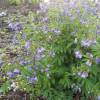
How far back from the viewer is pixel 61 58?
3527mm

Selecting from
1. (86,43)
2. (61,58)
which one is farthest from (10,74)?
(86,43)

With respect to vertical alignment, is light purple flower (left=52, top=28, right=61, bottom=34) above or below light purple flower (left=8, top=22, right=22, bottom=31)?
above

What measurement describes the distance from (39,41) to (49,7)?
485 millimetres

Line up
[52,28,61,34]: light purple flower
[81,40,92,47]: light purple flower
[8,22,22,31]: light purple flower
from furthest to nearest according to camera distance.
A: [8,22,22,31]: light purple flower < [52,28,61,34]: light purple flower < [81,40,92,47]: light purple flower

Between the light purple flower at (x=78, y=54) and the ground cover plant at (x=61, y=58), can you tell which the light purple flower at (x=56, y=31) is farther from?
the light purple flower at (x=78, y=54)

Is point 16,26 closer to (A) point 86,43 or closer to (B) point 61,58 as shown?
(B) point 61,58

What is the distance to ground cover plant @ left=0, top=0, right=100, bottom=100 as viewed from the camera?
132 inches

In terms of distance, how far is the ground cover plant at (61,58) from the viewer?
334cm

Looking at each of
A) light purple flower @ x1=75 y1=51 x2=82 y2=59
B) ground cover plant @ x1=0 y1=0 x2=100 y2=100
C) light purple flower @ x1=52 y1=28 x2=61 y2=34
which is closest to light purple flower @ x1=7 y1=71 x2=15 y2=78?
ground cover plant @ x1=0 y1=0 x2=100 y2=100

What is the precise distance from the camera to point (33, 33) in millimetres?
3676

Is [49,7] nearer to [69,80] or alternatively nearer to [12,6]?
[69,80]

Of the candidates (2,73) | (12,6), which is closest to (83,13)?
(2,73)

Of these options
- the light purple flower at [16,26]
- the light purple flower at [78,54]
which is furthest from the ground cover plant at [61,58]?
the light purple flower at [16,26]

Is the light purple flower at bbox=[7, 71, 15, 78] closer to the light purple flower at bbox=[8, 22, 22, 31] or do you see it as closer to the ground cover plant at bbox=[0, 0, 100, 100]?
the ground cover plant at bbox=[0, 0, 100, 100]
